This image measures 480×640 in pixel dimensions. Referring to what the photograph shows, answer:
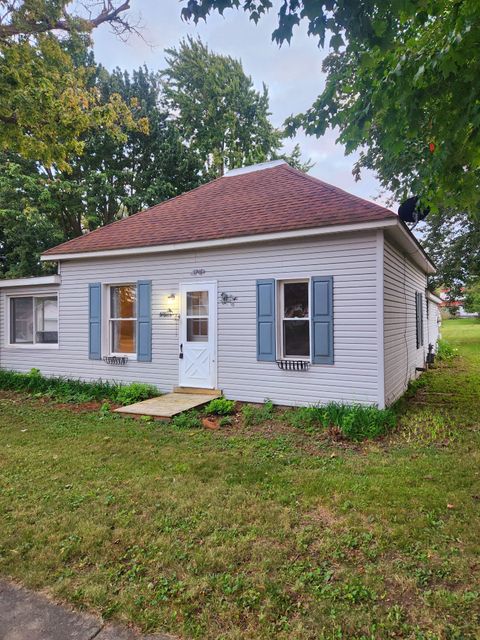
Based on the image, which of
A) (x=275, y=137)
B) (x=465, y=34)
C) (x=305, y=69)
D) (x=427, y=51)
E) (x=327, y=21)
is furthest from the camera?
(x=275, y=137)

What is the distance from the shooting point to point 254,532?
3021 mm

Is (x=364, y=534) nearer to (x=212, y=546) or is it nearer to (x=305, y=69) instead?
(x=212, y=546)

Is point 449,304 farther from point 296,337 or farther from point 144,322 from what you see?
point 144,322

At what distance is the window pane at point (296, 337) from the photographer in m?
7.07

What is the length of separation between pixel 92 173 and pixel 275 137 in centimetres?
998

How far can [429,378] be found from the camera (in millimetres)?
10391

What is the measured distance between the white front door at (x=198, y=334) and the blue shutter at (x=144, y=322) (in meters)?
0.82

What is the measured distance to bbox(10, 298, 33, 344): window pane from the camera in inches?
404

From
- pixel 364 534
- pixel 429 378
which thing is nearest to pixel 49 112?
pixel 364 534

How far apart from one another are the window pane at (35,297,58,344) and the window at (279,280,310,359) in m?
6.23

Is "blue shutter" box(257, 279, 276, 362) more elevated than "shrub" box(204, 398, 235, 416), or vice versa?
"blue shutter" box(257, 279, 276, 362)

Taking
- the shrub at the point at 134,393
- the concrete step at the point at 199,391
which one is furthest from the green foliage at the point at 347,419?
the shrub at the point at 134,393

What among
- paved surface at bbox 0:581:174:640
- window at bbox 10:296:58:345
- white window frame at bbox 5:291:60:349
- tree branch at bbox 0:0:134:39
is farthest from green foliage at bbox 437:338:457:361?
paved surface at bbox 0:581:174:640

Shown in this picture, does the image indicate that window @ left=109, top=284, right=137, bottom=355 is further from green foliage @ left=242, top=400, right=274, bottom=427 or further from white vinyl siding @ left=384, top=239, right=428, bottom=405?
white vinyl siding @ left=384, top=239, right=428, bottom=405
